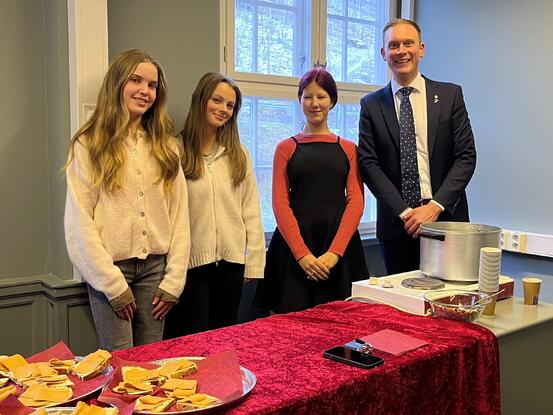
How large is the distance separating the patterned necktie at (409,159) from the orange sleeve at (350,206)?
18 centimetres

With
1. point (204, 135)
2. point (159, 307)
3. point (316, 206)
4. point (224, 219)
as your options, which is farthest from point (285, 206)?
point (159, 307)

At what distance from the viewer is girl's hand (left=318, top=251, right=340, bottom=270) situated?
236 centimetres

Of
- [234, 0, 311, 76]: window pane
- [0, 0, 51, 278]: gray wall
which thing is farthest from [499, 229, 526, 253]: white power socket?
[0, 0, 51, 278]: gray wall

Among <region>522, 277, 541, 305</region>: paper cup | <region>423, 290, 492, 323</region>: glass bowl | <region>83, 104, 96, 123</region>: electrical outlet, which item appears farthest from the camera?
<region>83, 104, 96, 123</region>: electrical outlet

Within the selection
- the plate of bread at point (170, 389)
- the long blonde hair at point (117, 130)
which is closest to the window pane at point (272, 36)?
the long blonde hair at point (117, 130)

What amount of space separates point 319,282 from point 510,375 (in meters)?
0.89

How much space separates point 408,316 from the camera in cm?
169

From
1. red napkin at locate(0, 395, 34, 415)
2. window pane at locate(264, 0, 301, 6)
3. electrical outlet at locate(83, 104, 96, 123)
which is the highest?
window pane at locate(264, 0, 301, 6)

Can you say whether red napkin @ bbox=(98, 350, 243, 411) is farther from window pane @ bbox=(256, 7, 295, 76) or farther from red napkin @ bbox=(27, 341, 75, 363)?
window pane @ bbox=(256, 7, 295, 76)

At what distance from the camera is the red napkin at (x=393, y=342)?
4.63ft

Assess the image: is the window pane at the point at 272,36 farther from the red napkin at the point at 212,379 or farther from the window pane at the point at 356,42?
the red napkin at the point at 212,379

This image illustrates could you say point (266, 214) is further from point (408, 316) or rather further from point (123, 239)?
point (408, 316)

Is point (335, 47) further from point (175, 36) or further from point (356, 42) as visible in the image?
point (175, 36)

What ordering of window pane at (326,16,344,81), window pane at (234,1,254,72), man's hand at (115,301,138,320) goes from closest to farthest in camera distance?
man's hand at (115,301,138,320), window pane at (234,1,254,72), window pane at (326,16,344,81)
